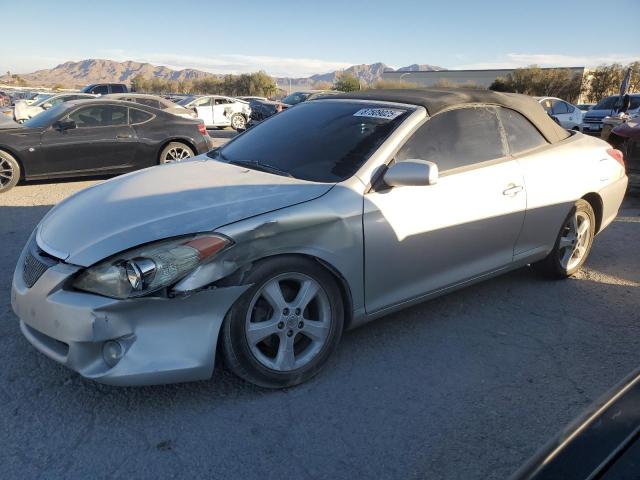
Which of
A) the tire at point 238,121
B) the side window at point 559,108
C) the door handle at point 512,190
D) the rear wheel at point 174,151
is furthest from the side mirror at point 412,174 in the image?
the tire at point 238,121

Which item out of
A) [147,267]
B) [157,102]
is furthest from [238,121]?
[147,267]

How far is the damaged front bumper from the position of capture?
8.08ft

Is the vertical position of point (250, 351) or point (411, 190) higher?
point (411, 190)

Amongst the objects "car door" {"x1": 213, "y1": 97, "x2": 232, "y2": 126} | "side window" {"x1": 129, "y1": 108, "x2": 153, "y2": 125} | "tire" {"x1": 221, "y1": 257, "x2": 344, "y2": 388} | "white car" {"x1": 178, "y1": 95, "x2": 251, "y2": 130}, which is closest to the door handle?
"tire" {"x1": 221, "y1": 257, "x2": 344, "y2": 388}

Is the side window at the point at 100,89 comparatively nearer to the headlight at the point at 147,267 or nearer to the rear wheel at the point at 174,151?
the rear wheel at the point at 174,151

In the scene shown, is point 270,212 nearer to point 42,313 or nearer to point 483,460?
point 42,313

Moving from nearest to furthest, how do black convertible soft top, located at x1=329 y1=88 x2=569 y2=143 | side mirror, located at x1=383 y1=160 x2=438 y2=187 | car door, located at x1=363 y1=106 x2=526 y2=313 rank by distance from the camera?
side mirror, located at x1=383 y1=160 x2=438 y2=187 < car door, located at x1=363 y1=106 x2=526 y2=313 < black convertible soft top, located at x1=329 y1=88 x2=569 y2=143

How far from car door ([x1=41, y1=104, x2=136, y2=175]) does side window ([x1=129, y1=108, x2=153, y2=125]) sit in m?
0.09

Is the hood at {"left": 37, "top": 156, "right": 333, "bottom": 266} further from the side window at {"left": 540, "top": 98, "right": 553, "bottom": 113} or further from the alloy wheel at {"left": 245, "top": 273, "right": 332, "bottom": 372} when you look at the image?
the side window at {"left": 540, "top": 98, "right": 553, "bottom": 113}

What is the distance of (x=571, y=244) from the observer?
14.7 ft

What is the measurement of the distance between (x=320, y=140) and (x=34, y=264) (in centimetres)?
186

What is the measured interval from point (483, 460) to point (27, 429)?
2095mm

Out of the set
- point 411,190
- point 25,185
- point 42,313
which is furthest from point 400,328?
point 25,185

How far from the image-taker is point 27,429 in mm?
2541
